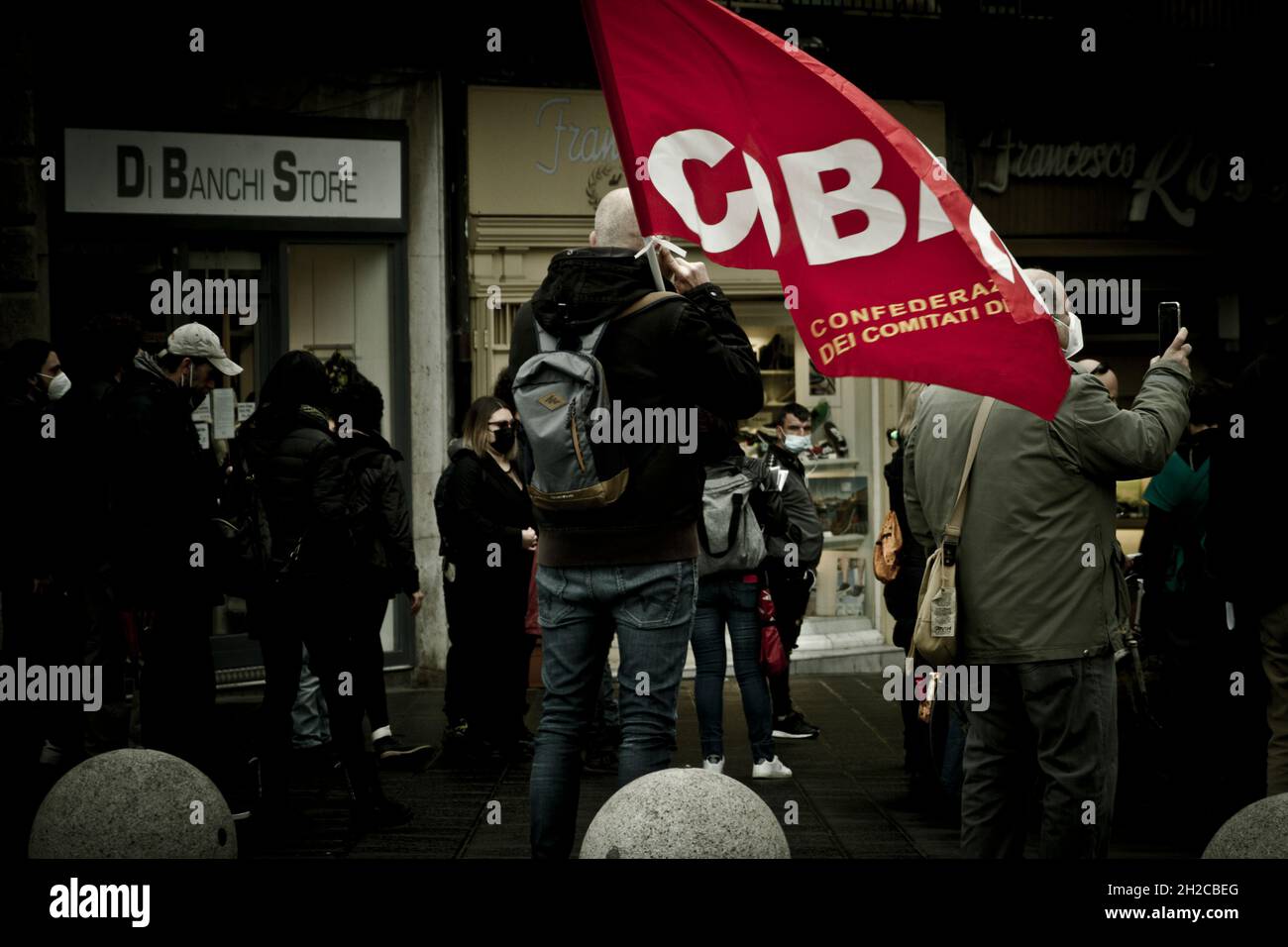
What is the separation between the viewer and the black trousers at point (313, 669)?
668 centimetres

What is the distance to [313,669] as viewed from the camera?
6.82 m

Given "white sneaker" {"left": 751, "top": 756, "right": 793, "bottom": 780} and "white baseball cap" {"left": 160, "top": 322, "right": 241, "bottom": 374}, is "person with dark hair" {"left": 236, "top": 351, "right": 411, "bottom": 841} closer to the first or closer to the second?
"white baseball cap" {"left": 160, "top": 322, "right": 241, "bottom": 374}

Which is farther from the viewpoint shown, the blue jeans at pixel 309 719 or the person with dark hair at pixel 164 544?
the blue jeans at pixel 309 719

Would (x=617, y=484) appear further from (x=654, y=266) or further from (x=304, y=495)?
(x=304, y=495)

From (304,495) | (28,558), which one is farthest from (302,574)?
(28,558)

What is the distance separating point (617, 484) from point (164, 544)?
3.09m

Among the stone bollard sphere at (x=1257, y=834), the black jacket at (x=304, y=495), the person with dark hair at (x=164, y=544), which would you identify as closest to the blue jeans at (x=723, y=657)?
the black jacket at (x=304, y=495)

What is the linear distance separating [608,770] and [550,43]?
6.55 m

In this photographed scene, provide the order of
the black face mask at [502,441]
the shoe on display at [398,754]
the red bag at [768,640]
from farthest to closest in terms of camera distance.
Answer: the black face mask at [502,441], the shoe on display at [398,754], the red bag at [768,640]

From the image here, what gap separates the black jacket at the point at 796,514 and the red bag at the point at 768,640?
0.46 metres

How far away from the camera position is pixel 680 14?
486 centimetres

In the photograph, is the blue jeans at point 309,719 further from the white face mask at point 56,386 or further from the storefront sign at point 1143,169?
the storefront sign at point 1143,169

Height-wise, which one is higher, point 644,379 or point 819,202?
point 819,202

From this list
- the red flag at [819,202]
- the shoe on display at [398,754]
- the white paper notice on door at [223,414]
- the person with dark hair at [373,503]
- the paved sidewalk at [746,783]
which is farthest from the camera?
the white paper notice on door at [223,414]
